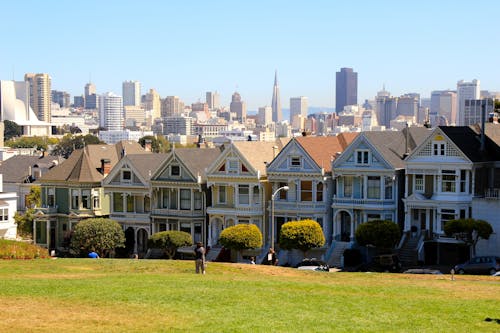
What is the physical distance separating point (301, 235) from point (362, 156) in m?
6.43

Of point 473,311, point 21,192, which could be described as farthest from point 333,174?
point 21,192

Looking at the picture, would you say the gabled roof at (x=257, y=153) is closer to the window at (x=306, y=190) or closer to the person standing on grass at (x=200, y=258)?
the window at (x=306, y=190)

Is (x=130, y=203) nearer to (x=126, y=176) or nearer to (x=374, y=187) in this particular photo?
(x=126, y=176)

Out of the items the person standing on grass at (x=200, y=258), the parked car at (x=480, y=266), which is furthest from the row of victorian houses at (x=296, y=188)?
the person standing on grass at (x=200, y=258)

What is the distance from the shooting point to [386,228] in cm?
5712

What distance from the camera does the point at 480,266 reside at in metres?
52.0

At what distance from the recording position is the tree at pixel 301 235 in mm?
59094

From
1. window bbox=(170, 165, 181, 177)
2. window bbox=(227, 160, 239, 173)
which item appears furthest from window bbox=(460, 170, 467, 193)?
window bbox=(170, 165, 181, 177)

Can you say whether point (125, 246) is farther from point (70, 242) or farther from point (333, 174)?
point (333, 174)

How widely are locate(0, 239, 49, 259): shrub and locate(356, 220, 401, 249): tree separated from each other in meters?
19.0

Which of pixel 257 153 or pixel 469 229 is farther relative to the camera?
pixel 257 153

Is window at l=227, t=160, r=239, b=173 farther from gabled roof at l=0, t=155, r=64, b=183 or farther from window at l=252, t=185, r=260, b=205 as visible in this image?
gabled roof at l=0, t=155, r=64, b=183

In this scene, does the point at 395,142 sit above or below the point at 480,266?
above

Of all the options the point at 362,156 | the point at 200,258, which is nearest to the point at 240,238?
the point at 362,156
